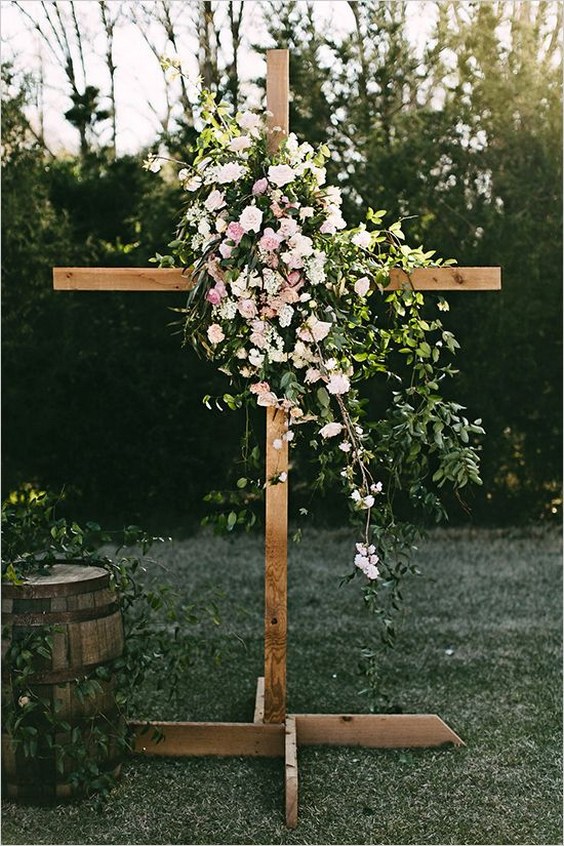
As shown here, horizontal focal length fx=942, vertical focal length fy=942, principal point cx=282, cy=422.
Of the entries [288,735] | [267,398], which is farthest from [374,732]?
[267,398]

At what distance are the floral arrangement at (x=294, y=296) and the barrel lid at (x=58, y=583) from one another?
1.88 ft

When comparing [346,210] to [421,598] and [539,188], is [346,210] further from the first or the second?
[421,598]

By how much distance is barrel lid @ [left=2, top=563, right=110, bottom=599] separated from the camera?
8.38 ft

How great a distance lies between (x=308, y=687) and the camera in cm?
362

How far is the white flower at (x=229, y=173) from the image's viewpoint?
→ 259 cm

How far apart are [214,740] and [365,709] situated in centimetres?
68

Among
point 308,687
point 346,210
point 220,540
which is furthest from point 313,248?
point 220,540

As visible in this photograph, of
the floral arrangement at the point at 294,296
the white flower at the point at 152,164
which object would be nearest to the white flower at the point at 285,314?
the floral arrangement at the point at 294,296

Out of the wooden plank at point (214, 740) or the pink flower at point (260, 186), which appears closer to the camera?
the pink flower at point (260, 186)

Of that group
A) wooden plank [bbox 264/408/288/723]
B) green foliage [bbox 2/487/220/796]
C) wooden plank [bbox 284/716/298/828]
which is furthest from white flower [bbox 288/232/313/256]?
wooden plank [bbox 284/716/298/828]

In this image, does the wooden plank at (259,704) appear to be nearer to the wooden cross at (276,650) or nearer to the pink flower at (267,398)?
the wooden cross at (276,650)

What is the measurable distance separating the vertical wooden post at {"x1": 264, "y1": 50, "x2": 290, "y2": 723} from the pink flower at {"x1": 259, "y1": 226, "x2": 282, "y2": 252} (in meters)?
0.44

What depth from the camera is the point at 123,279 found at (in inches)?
113

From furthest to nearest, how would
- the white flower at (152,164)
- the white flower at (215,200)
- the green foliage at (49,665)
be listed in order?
the white flower at (152,164) < the white flower at (215,200) < the green foliage at (49,665)
